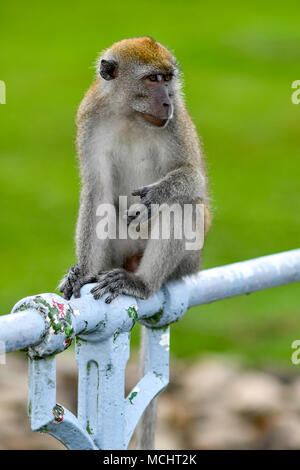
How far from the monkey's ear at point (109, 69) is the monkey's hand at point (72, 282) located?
3.57 feet

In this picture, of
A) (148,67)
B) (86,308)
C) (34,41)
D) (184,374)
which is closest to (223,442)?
(184,374)

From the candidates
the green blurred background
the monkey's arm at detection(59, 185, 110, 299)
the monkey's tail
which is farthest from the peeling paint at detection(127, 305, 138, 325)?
the green blurred background

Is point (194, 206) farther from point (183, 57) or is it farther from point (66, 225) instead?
point (183, 57)

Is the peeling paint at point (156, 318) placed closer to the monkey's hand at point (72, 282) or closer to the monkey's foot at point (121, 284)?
the monkey's foot at point (121, 284)

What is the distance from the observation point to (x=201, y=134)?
12.2m

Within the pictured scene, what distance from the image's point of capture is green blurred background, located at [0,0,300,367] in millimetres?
8203

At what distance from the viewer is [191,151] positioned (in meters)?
4.88

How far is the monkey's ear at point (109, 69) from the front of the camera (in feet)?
16.2

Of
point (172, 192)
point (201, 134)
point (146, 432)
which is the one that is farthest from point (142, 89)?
point (201, 134)

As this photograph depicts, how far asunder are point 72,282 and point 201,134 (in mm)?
8092

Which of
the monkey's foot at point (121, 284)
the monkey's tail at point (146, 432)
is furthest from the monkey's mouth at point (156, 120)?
the monkey's tail at point (146, 432)

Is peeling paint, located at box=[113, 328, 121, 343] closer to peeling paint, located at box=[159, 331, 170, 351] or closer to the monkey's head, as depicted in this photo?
peeling paint, located at box=[159, 331, 170, 351]

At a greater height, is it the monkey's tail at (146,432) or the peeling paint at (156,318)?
the peeling paint at (156,318)

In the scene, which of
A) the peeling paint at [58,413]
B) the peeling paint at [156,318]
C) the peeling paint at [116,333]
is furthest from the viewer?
the peeling paint at [156,318]
